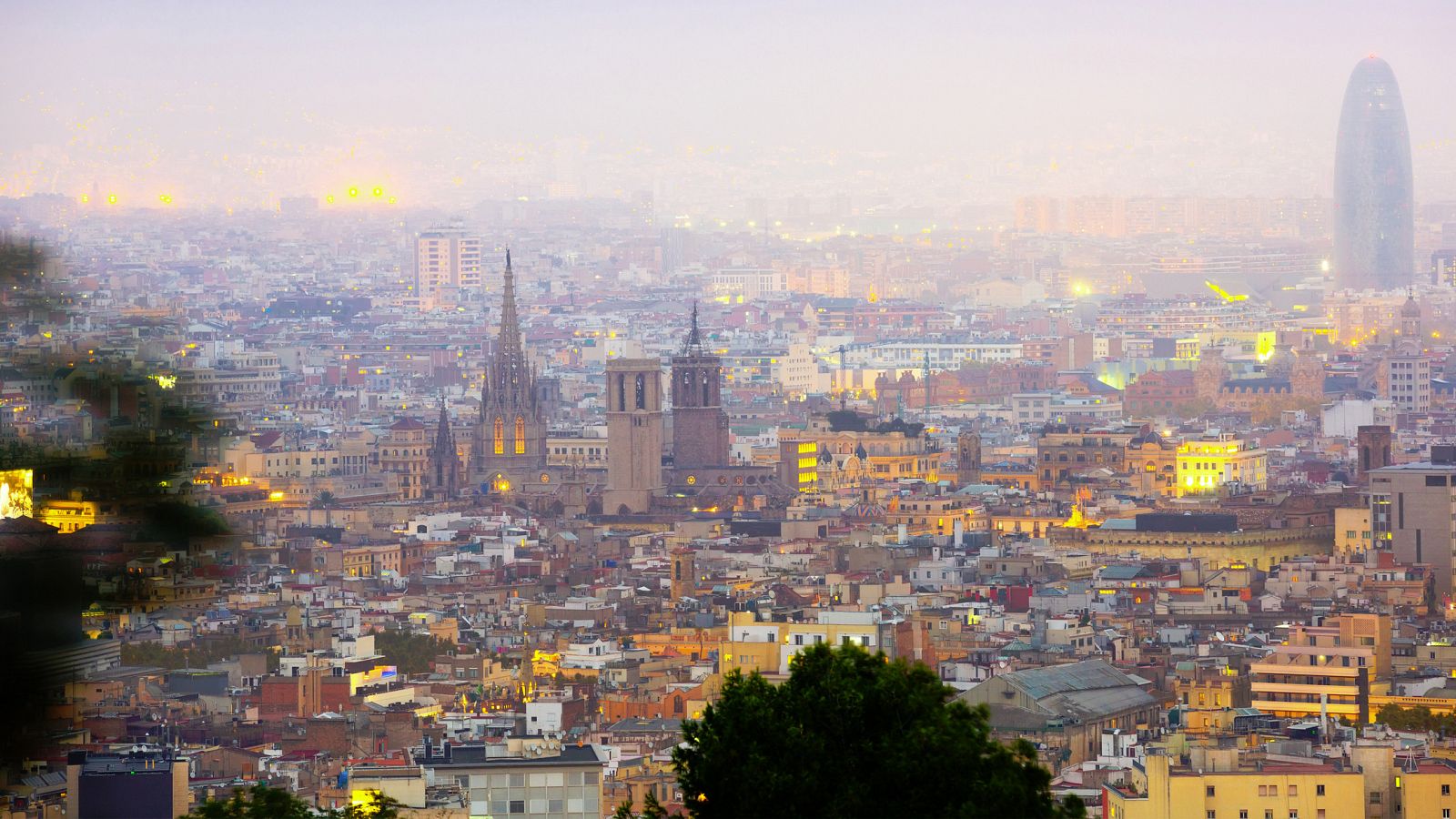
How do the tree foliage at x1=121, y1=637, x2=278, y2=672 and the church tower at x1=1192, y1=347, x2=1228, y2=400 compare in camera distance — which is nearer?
the tree foliage at x1=121, y1=637, x2=278, y2=672

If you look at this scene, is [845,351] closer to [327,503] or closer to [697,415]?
[697,415]

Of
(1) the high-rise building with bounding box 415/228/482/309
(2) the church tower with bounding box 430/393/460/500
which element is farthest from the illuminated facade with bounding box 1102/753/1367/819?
(1) the high-rise building with bounding box 415/228/482/309

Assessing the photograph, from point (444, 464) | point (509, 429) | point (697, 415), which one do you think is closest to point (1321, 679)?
point (697, 415)

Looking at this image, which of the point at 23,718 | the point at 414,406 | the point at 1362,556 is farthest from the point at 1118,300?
the point at 23,718

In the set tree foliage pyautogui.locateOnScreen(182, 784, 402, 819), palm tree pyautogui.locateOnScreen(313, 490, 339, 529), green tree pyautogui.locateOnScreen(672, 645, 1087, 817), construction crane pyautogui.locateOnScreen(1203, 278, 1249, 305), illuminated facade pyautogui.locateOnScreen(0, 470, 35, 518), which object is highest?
construction crane pyautogui.locateOnScreen(1203, 278, 1249, 305)

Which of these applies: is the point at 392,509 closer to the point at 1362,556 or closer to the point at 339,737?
the point at 1362,556

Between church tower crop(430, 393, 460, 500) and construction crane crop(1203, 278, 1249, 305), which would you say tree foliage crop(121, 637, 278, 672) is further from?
construction crane crop(1203, 278, 1249, 305)

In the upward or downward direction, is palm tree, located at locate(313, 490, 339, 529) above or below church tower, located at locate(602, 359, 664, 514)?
below
